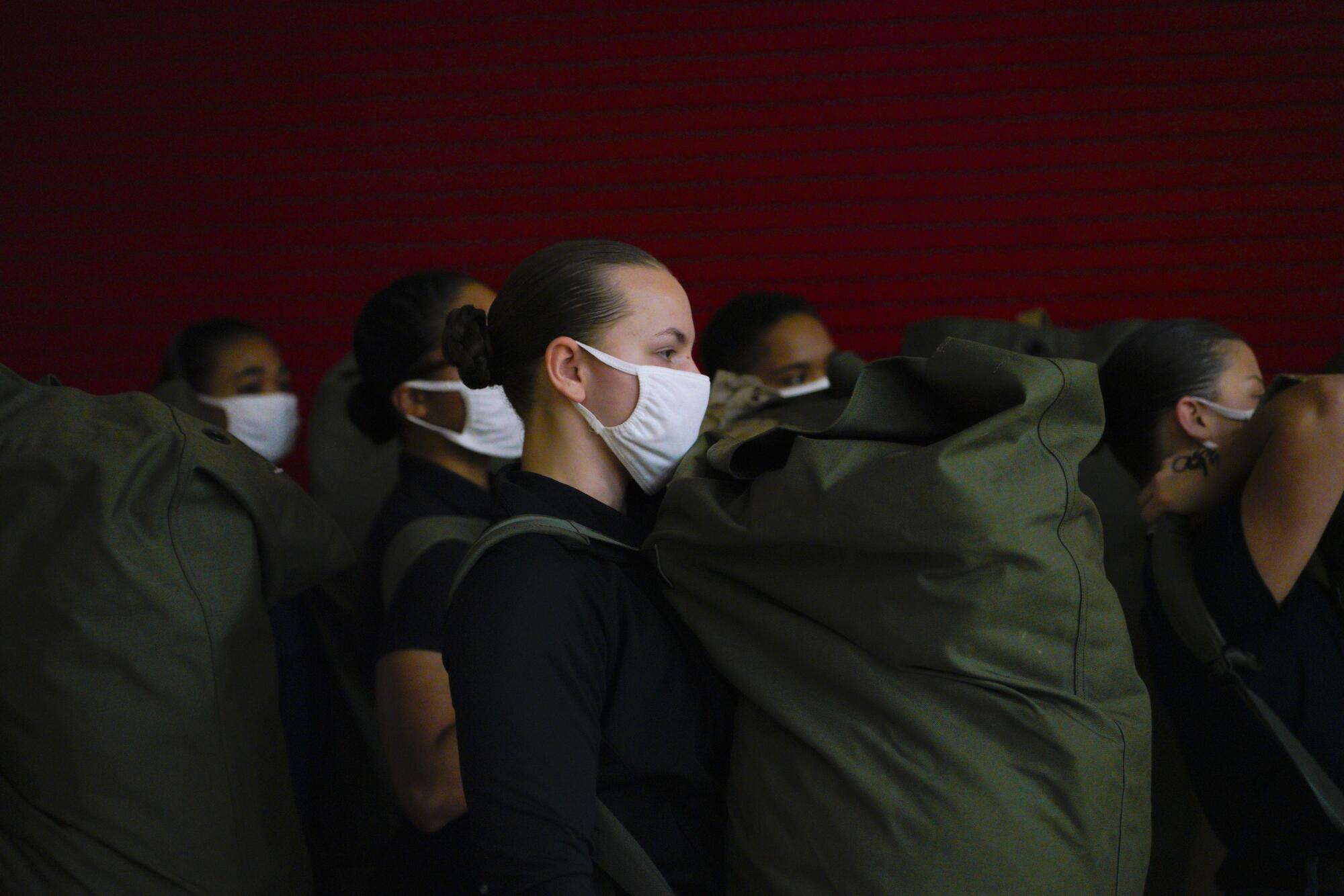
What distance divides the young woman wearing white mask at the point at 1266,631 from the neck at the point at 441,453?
4.93ft

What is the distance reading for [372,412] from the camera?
260 centimetres

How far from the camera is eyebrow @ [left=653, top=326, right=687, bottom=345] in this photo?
159cm

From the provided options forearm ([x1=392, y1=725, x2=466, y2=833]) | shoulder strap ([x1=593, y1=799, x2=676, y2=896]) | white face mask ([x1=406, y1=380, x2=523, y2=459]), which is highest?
white face mask ([x1=406, y1=380, x2=523, y2=459])

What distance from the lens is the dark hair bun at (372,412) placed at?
2.58 meters

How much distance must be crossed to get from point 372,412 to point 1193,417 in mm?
1930

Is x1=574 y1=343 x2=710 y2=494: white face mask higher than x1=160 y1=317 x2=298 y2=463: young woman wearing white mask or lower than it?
higher

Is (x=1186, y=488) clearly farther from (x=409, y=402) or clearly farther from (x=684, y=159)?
(x=684, y=159)

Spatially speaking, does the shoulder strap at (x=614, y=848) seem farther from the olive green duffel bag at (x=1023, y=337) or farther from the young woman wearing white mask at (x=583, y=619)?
the olive green duffel bag at (x=1023, y=337)

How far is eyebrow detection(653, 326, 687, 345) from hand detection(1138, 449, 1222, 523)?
3.46 feet

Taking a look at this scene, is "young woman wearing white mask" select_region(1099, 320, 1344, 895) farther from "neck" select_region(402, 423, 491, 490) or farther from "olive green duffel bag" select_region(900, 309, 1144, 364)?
"neck" select_region(402, 423, 491, 490)

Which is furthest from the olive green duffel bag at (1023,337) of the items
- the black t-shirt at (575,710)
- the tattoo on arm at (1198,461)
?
the black t-shirt at (575,710)

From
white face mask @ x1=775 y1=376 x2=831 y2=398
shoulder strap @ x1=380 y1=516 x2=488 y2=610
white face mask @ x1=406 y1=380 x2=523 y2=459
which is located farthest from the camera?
white face mask @ x1=775 y1=376 x2=831 y2=398

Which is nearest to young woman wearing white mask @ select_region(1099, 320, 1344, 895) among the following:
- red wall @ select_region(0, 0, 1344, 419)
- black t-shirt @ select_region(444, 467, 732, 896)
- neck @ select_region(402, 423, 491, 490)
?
black t-shirt @ select_region(444, 467, 732, 896)

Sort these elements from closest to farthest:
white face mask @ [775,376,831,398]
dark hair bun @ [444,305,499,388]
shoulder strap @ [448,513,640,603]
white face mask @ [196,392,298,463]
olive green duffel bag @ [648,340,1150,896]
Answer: olive green duffel bag @ [648,340,1150,896]
shoulder strap @ [448,513,640,603]
dark hair bun @ [444,305,499,388]
white face mask @ [775,376,831,398]
white face mask @ [196,392,298,463]
